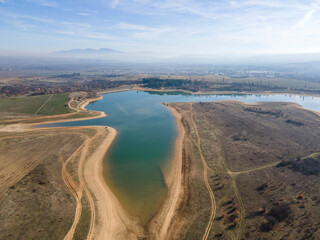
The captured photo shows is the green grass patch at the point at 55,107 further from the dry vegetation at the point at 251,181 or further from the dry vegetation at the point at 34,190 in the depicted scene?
the dry vegetation at the point at 251,181

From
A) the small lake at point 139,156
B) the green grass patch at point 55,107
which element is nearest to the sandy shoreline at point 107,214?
the small lake at point 139,156

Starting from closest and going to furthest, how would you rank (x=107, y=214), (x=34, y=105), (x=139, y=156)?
(x=107, y=214), (x=139, y=156), (x=34, y=105)

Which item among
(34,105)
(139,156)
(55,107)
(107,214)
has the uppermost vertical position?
(34,105)

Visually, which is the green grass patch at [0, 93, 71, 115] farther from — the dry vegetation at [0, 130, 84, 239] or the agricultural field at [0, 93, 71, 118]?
the dry vegetation at [0, 130, 84, 239]

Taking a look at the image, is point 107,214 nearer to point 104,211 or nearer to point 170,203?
point 104,211

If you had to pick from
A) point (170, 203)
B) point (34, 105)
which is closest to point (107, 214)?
point (170, 203)

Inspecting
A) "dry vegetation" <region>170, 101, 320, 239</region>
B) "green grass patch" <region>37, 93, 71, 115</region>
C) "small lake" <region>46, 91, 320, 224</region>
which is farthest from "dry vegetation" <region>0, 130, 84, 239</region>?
"green grass patch" <region>37, 93, 71, 115</region>
